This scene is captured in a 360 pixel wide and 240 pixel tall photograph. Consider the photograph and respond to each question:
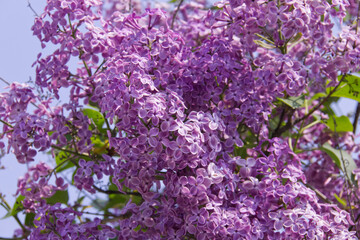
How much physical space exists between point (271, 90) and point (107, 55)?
532mm

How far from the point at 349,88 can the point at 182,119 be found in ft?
2.60

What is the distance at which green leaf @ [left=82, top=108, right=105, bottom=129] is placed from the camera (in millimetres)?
2125

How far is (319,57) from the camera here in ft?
6.19

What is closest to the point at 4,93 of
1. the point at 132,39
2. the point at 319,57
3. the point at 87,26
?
the point at 87,26

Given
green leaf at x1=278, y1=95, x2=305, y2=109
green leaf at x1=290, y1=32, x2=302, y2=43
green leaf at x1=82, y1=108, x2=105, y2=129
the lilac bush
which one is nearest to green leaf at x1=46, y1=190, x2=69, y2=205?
the lilac bush

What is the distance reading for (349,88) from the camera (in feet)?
6.64

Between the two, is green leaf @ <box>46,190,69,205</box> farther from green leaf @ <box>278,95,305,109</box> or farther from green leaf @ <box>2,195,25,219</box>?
green leaf @ <box>278,95,305,109</box>

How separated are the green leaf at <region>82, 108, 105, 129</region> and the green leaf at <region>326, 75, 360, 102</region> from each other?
0.88 meters

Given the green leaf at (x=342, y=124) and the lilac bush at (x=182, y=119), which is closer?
the lilac bush at (x=182, y=119)

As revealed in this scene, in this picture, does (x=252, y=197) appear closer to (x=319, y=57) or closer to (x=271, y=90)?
(x=271, y=90)

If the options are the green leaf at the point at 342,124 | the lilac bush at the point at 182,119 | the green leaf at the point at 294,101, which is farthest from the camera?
the green leaf at the point at 342,124

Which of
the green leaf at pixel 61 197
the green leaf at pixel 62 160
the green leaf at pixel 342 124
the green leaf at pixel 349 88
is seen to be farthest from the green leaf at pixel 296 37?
the green leaf at pixel 61 197

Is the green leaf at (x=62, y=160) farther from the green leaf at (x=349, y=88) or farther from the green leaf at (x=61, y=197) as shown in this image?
the green leaf at (x=349, y=88)

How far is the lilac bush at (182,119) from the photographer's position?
150 cm
